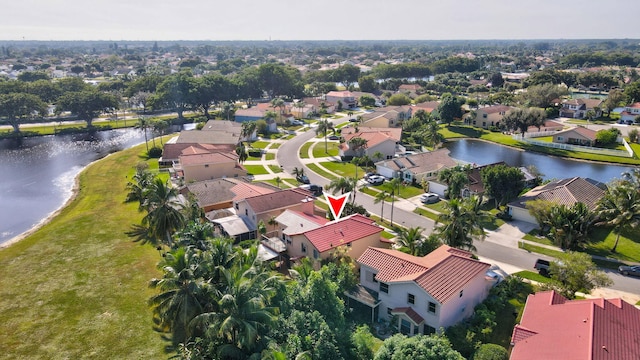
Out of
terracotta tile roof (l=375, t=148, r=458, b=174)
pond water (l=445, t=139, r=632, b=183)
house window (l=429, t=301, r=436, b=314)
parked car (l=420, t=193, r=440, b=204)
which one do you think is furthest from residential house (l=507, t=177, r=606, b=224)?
house window (l=429, t=301, r=436, b=314)

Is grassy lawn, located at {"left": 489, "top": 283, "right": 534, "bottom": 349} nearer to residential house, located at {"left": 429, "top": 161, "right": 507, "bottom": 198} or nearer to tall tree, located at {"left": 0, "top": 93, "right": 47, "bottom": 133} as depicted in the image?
residential house, located at {"left": 429, "top": 161, "right": 507, "bottom": 198}

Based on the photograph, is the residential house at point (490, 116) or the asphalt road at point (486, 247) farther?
the residential house at point (490, 116)

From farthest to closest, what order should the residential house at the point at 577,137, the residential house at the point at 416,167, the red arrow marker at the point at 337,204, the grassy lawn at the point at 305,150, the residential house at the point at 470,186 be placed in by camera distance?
1. the residential house at the point at 577,137
2. the grassy lawn at the point at 305,150
3. the residential house at the point at 416,167
4. the residential house at the point at 470,186
5. the red arrow marker at the point at 337,204

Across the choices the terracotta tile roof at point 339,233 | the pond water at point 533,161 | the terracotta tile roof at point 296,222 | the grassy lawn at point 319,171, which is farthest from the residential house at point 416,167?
the terracotta tile roof at point 339,233

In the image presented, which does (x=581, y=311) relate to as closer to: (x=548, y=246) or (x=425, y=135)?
(x=548, y=246)

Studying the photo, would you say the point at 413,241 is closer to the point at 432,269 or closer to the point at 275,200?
the point at 432,269

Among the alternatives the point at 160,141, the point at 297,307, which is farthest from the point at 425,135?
the point at 297,307

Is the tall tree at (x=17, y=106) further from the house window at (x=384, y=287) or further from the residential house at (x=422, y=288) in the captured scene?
the house window at (x=384, y=287)
